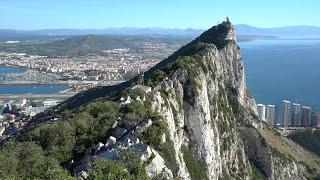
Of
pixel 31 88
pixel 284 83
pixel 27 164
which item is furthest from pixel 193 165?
pixel 284 83

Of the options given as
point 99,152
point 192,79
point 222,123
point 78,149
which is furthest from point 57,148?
point 222,123

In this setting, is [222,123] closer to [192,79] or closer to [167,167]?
[192,79]

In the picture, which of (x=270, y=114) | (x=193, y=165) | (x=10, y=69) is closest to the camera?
(x=193, y=165)

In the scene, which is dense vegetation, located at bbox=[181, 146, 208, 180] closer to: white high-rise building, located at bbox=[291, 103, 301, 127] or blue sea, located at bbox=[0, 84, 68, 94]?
white high-rise building, located at bbox=[291, 103, 301, 127]

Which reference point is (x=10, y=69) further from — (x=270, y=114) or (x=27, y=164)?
(x=27, y=164)

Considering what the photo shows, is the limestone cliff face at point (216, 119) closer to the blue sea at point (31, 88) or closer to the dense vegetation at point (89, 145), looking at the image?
the dense vegetation at point (89, 145)

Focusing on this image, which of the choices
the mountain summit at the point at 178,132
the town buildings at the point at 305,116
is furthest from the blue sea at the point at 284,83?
the mountain summit at the point at 178,132
